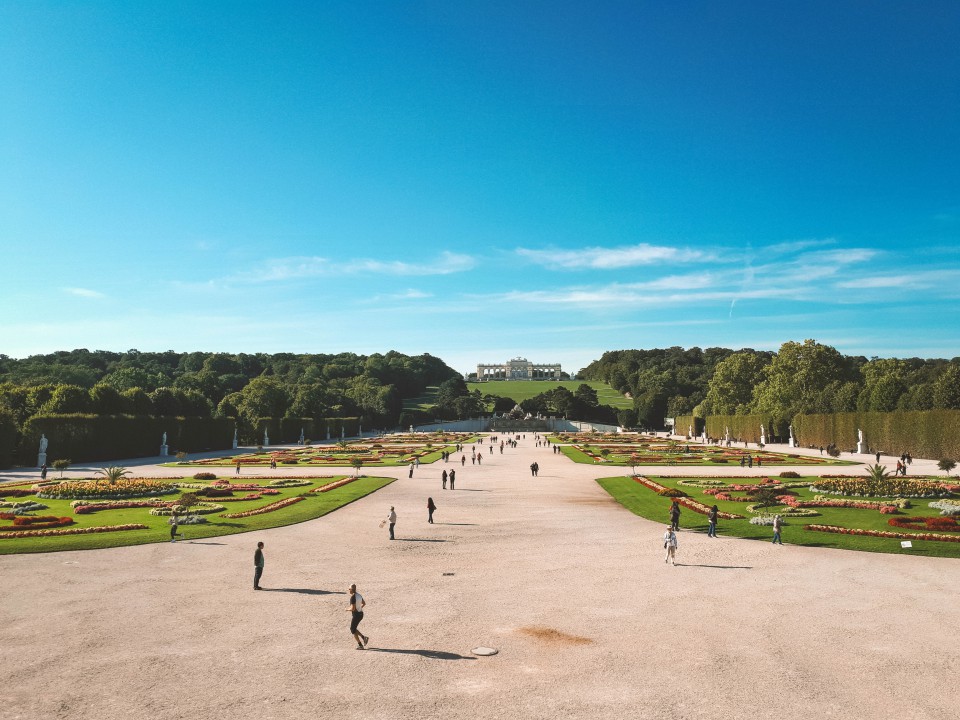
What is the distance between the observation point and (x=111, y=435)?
193 feet

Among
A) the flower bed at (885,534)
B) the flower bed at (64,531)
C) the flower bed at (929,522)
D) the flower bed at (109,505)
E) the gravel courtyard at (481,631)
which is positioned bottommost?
the flower bed at (109,505)

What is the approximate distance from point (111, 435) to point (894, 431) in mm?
70865

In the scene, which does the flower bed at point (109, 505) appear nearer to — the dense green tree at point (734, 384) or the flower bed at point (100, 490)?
the flower bed at point (100, 490)

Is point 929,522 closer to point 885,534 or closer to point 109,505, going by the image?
point 885,534

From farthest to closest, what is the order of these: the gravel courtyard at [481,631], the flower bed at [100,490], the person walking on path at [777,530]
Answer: the flower bed at [100,490] → the person walking on path at [777,530] → the gravel courtyard at [481,631]

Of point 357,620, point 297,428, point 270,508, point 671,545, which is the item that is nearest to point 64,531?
point 270,508

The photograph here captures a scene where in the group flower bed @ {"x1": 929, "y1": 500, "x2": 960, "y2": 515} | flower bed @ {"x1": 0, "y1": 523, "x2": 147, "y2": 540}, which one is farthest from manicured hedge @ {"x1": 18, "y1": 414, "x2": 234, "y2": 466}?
flower bed @ {"x1": 929, "y1": 500, "x2": 960, "y2": 515}

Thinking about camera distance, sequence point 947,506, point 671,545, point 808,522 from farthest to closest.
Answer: point 947,506
point 808,522
point 671,545

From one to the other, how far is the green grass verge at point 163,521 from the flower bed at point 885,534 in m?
19.0

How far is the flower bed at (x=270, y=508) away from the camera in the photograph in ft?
88.0

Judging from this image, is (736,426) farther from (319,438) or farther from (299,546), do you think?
(299,546)

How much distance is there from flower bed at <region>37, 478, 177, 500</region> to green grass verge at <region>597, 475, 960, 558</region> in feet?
76.0

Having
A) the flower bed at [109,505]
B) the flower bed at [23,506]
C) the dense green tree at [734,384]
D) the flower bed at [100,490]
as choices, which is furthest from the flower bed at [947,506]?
the dense green tree at [734,384]

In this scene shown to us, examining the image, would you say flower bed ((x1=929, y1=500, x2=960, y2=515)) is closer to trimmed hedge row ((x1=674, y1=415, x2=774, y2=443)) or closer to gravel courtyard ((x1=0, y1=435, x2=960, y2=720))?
gravel courtyard ((x1=0, y1=435, x2=960, y2=720))
